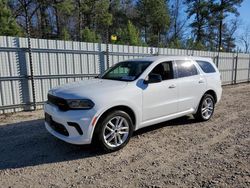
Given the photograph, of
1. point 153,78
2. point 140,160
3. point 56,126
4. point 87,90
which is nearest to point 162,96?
point 153,78

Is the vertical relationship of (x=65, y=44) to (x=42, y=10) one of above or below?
below

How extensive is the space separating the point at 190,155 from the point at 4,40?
6.26m

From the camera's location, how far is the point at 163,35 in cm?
3134

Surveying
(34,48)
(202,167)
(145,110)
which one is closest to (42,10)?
(34,48)

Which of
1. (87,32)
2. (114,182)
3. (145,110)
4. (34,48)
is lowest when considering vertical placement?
(114,182)

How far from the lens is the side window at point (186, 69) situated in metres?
5.38

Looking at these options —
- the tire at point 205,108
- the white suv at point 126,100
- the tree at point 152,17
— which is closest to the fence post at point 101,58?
the white suv at point 126,100

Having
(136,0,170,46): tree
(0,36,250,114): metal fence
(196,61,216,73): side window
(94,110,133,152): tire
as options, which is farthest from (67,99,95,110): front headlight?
(136,0,170,46): tree

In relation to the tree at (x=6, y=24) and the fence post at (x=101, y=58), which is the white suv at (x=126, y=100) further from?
the tree at (x=6, y=24)

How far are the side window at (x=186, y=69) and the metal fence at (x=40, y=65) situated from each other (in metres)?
4.14

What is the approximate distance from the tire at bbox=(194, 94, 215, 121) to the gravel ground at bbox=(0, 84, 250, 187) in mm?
371

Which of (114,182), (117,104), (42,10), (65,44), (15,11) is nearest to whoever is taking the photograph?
(114,182)

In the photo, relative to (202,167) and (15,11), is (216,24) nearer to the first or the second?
(15,11)

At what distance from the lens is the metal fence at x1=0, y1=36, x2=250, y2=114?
22.7 feet
